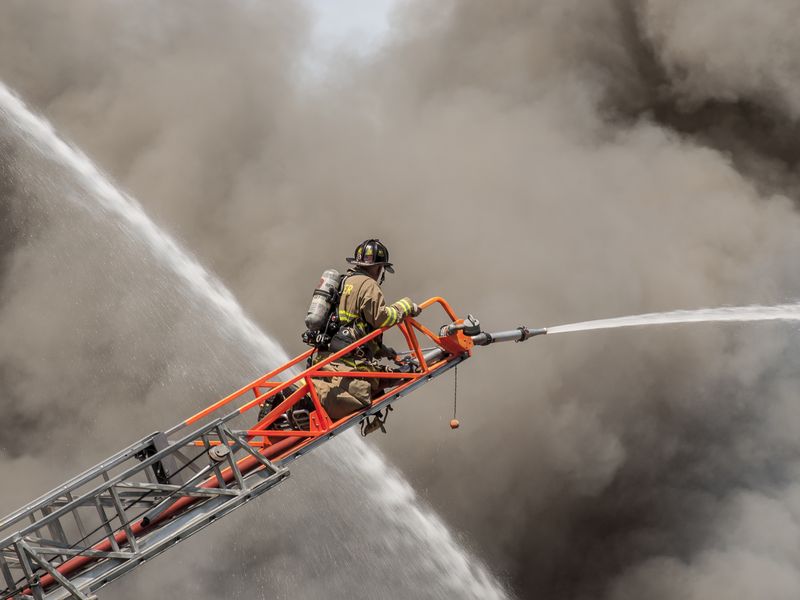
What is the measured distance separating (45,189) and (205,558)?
1085cm

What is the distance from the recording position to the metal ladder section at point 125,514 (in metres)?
8.22

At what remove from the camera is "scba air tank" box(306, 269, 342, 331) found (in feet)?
31.8

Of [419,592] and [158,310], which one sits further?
[158,310]

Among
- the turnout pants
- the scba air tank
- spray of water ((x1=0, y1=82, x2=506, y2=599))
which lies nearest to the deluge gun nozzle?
the turnout pants

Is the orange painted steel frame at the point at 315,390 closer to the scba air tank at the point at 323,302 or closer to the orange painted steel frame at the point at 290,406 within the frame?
the orange painted steel frame at the point at 290,406

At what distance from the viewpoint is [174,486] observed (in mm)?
8641

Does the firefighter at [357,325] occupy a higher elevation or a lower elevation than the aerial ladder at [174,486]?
higher

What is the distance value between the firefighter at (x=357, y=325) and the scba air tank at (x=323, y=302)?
107 mm

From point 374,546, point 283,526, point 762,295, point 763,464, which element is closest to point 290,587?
point 283,526

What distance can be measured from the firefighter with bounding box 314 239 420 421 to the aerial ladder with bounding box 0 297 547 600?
0.11 metres

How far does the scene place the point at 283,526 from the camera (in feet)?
73.9

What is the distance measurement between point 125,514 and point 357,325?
2760 mm

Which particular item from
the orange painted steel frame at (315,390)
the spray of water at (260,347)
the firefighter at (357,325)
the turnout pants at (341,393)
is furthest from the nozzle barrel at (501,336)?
the spray of water at (260,347)

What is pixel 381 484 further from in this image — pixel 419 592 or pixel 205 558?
pixel 205 558
